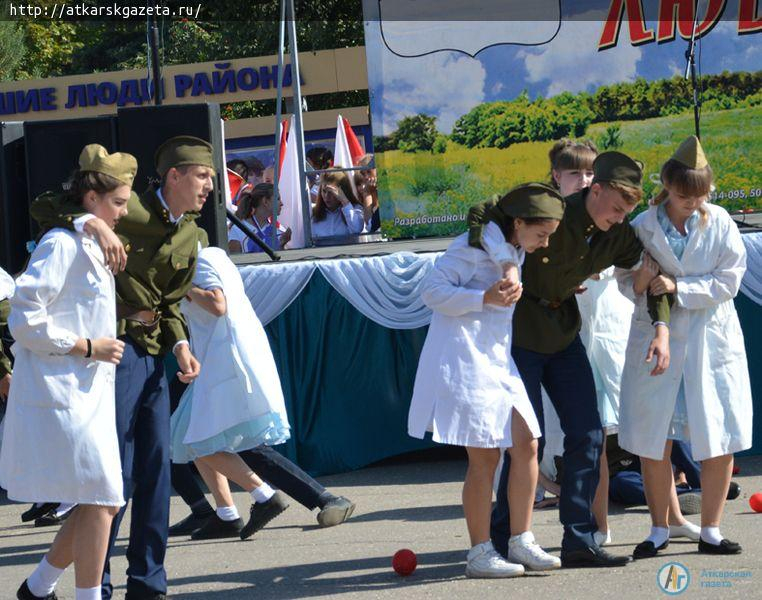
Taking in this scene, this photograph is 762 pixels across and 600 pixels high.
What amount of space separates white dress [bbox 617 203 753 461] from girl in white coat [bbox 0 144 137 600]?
2.18 metres

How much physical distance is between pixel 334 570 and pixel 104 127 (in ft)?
13.8

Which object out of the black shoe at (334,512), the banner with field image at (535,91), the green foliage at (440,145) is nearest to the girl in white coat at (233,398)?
the black shoe at (334,512)

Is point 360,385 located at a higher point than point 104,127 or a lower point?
lower

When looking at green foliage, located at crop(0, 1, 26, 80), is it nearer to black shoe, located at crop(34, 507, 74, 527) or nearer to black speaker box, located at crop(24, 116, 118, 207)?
black speaker box, located at crop(24, 116, 118, 207)

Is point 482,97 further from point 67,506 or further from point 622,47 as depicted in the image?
point 67,506

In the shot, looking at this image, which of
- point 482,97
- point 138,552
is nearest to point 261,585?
point 138,552

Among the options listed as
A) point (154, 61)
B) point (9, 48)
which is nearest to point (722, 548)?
point (154, 61)

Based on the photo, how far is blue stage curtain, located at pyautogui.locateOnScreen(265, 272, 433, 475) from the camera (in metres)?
7.78

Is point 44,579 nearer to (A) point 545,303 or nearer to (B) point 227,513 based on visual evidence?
(B) point 227,513

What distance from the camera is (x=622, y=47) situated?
10.1 metres

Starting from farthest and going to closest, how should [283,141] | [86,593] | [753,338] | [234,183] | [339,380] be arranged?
[283,141] < [234,183] < [339,380] < [753,338] < [86,593]

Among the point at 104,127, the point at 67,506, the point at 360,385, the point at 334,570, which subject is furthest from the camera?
the point at 104,127

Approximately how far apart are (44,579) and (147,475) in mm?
512

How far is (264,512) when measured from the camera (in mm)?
5953
